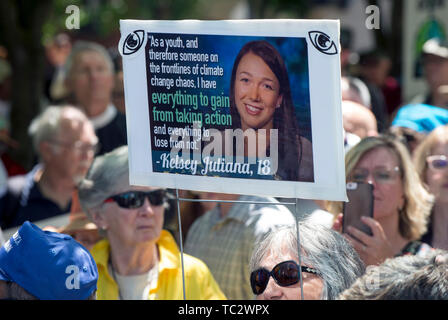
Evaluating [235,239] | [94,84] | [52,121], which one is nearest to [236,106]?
[235,239]

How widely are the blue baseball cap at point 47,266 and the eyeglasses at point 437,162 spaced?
1.99m

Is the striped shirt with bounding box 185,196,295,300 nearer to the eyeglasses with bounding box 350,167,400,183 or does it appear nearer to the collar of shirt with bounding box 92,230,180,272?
the collar of shirt with bounding box 92,230,180,272

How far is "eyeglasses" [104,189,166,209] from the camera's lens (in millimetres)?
3383

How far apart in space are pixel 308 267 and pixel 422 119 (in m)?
2.31

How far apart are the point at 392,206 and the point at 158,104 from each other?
141cm

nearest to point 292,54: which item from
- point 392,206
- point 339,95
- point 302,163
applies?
point 339,95

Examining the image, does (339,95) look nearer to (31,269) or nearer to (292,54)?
(292,54)

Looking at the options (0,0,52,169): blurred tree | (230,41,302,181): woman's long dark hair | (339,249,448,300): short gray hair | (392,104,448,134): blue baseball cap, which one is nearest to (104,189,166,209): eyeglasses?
(230,41,302,181): woman's long dark hair

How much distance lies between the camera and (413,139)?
14.3 ft

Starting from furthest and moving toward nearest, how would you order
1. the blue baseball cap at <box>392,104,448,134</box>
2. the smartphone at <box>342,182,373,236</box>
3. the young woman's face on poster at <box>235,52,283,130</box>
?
the blue baseball cap at <box>392,104,448,134</box> < the smartphone at <box>342,182,373,236</box> < the young woman's face on poster at <box>235,52,283,130</box>

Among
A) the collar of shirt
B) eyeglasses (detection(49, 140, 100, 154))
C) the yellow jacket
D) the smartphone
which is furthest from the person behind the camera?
eyeglasses (detection(49, 140, 100, 154))

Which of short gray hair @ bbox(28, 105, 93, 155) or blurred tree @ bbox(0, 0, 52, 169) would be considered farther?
blurred tree @ bbox(0, 0, 52, 169)

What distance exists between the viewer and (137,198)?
134 inches

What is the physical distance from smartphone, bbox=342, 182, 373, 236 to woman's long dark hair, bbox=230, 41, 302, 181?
2.72 feet
